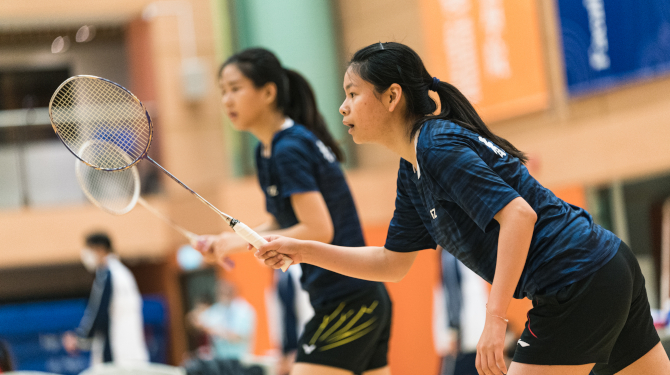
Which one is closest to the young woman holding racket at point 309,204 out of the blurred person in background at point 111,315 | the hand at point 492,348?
the hand at point 492,348

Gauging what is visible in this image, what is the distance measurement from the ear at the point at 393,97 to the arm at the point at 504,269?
0.51 meters

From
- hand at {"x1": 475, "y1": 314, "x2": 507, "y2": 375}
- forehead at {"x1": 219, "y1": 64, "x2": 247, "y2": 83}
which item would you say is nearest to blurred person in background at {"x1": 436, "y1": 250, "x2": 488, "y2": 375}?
forehead at {"x1": 219, "y1": 64, "x2": 247, "y2": 83}

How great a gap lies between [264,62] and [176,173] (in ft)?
26.3

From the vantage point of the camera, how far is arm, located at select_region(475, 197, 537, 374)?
2027 mm

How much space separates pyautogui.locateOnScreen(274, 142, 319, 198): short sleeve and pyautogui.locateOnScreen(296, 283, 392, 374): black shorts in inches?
19.9

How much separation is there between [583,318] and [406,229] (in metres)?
0.71

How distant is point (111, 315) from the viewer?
677 cm

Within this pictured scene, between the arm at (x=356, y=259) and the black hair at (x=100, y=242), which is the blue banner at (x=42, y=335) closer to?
the black hair at (x=100, y=242)

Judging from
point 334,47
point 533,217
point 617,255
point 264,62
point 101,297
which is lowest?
point 101,297

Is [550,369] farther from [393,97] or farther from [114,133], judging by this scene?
[114,133]

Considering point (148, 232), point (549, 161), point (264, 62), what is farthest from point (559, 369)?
point (148, 232)

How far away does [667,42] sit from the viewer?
268 inches

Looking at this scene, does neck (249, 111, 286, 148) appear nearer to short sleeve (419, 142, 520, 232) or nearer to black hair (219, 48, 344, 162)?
black hair (219, 48, 344, 162)

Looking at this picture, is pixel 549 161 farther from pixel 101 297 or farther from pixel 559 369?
pixel 559 369
